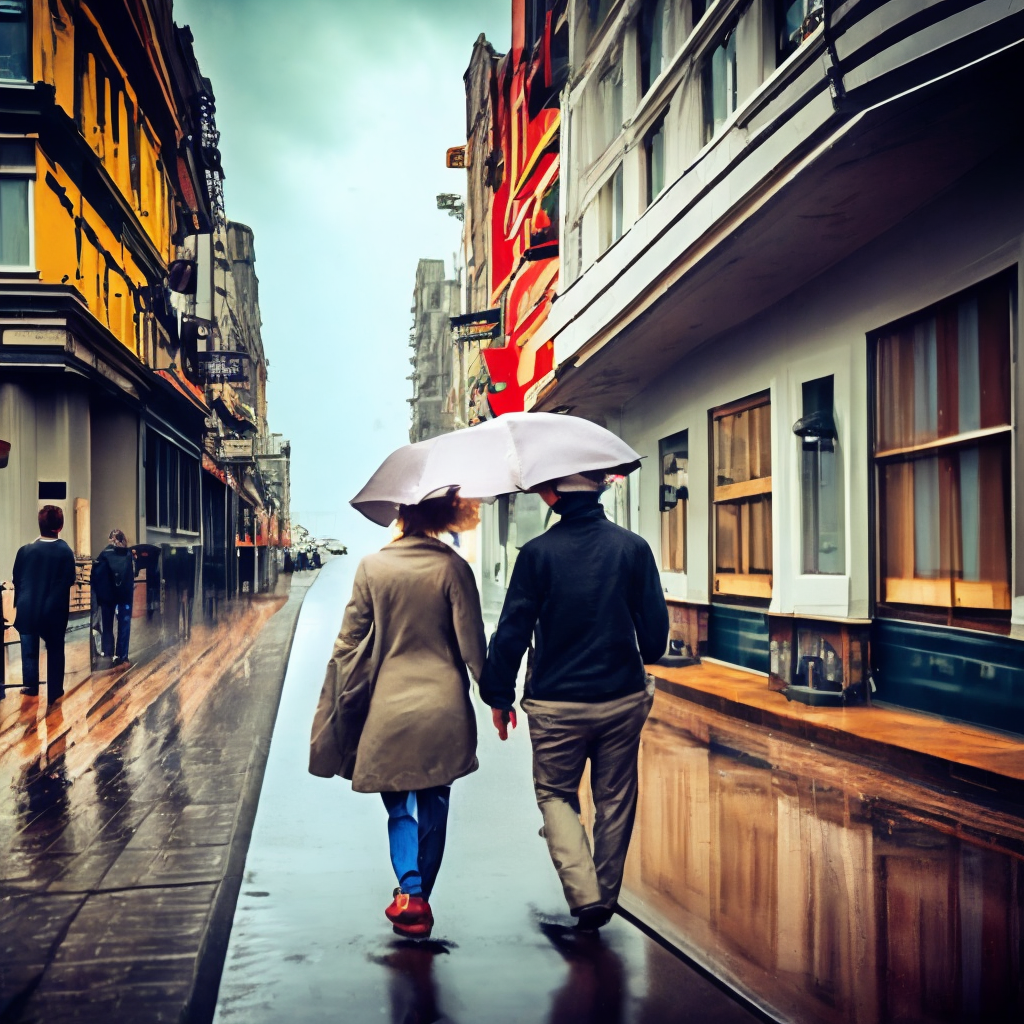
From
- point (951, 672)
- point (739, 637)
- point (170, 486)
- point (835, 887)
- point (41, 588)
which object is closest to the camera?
point (835, 887)

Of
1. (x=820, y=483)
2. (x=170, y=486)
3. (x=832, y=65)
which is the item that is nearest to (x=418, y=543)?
(x=832, y=65)

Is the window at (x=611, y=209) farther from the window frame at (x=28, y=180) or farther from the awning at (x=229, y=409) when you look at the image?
the awning at (x=229, y=409)

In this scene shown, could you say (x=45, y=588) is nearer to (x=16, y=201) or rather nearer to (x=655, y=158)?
(x=655, y=158)

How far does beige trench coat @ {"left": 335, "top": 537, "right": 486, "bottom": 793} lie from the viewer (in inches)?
173

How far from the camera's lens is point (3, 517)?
2028 cm

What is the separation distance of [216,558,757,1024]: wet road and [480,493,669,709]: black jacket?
3.05ft

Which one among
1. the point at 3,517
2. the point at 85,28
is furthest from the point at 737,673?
the point at 85,28

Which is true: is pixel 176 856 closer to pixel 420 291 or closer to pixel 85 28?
pixel 85 28

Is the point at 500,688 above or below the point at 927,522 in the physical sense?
below

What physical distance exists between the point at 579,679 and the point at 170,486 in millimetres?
29512

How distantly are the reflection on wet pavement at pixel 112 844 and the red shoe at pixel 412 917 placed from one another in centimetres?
74

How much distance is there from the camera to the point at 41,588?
11008 millimetres

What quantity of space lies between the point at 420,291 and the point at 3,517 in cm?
8003

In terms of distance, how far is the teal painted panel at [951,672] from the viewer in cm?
848
